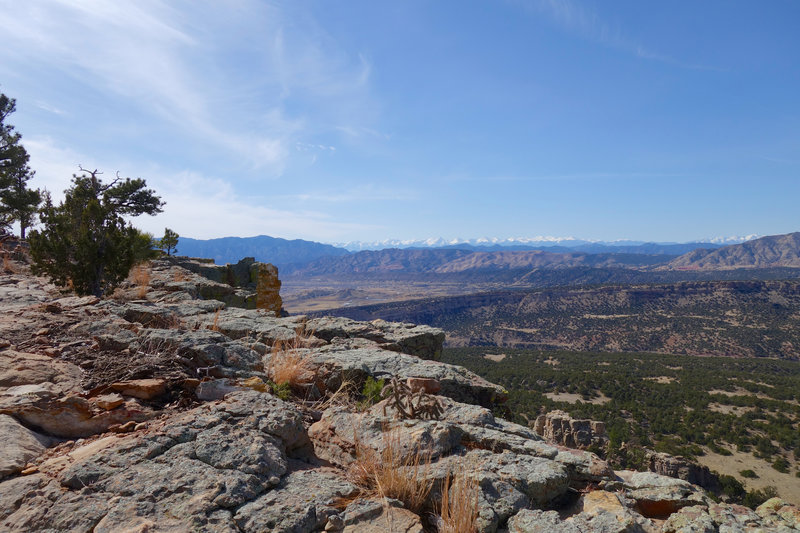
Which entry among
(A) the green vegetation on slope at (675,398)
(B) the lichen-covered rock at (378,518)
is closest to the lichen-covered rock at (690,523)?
(B) the lichen-covered rock at (378,518)

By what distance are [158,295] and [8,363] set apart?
7614 millimetres

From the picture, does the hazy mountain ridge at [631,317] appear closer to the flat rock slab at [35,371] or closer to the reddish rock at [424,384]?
the reddish rock at [424,384]

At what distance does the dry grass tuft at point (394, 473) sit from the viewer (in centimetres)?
349

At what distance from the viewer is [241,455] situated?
361cm

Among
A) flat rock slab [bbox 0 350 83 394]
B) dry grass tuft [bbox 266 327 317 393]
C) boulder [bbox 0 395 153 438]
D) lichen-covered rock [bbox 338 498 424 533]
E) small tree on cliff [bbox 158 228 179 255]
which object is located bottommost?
lichen-covered rock [bbox 338 498 424 533]

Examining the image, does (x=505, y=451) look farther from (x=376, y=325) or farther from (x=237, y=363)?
(x=376, y=325)

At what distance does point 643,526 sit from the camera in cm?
346

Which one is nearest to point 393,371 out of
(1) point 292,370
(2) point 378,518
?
(1) point 292,370

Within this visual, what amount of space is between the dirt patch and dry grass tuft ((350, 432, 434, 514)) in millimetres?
37152

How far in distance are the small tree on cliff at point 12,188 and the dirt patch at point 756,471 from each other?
5506 cm

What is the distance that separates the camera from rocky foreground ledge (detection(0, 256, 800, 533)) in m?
3.00

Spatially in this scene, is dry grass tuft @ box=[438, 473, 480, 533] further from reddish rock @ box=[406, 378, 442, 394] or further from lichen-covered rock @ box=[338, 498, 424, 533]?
reddish rock @ box=[406, 378, 442, 394]

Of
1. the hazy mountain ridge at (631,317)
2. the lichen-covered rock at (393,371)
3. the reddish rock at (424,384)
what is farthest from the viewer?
the hazy mountain ridge at (631,317)

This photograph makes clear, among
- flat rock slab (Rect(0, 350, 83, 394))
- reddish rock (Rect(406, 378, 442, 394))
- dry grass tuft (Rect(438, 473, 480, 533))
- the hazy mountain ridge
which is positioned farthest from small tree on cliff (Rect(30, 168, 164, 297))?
the hazy mountain ridge
